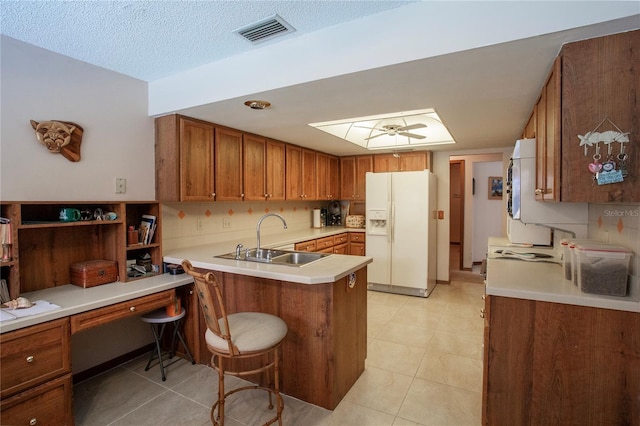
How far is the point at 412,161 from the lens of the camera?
5.04 meters

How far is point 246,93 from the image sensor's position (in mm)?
2305

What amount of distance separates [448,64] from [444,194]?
141 inches

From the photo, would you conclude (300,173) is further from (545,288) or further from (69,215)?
(545,288)

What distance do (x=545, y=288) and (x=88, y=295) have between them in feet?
8.99

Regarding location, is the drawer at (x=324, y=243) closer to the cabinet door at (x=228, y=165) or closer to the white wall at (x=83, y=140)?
the cabinet door at (x=228, y=165)

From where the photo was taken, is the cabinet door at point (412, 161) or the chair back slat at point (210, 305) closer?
the chair back slat at point (210, 305)

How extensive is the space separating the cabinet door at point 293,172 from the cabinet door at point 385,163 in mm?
1384

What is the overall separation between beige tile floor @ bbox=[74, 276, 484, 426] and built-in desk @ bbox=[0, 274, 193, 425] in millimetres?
337

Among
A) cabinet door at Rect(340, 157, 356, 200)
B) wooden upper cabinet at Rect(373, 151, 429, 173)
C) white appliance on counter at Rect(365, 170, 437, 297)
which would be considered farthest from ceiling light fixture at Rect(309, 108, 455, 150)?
cabinet door at Rect(340, 157, 356, 200)

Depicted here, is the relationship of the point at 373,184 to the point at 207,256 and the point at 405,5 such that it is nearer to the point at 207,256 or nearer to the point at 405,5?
the point at 207,256

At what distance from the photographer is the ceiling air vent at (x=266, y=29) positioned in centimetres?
185

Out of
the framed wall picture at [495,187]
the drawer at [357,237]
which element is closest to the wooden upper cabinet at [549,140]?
the drawer at [357,237]

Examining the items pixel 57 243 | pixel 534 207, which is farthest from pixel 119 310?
pixel 534 207

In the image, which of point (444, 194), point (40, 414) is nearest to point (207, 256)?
point (40, 414)
